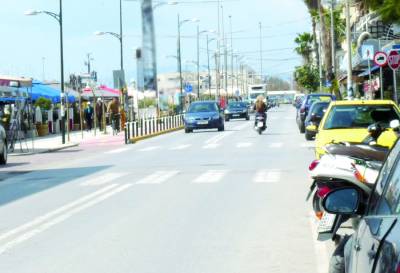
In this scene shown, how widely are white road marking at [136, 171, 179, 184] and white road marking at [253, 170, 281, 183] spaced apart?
1810 mm

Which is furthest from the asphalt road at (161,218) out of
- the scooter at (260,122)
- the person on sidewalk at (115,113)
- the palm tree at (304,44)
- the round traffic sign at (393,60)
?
the palm tree at (304,44)

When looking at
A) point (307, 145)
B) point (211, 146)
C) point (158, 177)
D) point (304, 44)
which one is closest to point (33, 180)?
point (158, 177)

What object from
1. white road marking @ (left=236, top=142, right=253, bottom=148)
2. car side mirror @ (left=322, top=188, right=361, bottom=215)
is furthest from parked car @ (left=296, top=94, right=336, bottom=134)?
car side mirror @ (left=322, top=188, right=361, bottom=215)

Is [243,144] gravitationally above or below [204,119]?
below

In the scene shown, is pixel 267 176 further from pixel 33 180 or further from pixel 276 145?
pixel 276 145

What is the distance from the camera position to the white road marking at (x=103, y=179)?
1800cm

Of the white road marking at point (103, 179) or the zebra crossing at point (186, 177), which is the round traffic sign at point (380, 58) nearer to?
the zebra crossing at point (186, 177)

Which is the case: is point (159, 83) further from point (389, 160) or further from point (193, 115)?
point (389, 160)

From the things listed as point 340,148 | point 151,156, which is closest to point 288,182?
point 340,148

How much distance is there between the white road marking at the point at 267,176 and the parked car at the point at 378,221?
487 inches

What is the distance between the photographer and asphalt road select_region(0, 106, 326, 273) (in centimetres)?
842

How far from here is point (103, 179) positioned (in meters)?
19.0

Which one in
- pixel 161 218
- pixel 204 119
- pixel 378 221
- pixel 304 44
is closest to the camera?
pixel 378 221

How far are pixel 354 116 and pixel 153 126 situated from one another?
33327 millimetres
